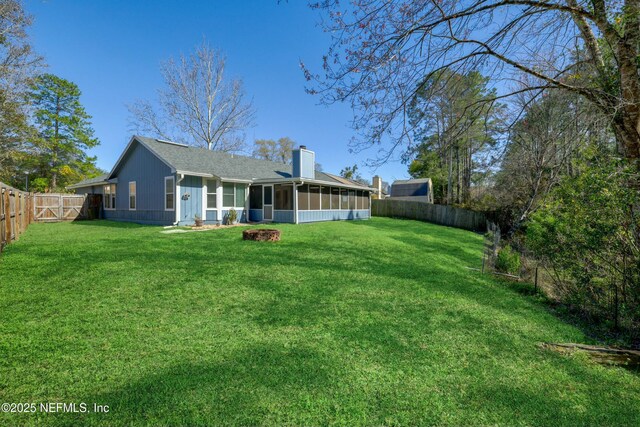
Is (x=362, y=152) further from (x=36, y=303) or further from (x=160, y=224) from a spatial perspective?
(x=160, y=224)

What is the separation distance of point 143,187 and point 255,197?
5482 mm

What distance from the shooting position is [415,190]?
30.1m

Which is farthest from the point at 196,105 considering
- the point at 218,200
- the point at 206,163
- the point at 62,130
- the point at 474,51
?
the point at 474,51

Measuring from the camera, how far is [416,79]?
461 centimetres

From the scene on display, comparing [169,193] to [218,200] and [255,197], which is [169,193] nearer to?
[218,200]

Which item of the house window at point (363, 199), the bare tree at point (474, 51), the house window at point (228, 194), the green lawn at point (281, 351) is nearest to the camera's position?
the green lawn at point (281, 351)

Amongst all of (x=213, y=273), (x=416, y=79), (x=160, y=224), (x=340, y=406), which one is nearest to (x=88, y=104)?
(x=160, y=224)

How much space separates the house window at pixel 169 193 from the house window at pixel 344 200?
9.98 metres

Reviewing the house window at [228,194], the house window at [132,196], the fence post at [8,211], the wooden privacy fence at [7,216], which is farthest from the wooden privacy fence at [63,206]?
the fence post at [8,211]

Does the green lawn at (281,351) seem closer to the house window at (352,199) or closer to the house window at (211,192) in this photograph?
the house window at (211,192)

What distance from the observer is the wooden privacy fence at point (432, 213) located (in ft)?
61.4

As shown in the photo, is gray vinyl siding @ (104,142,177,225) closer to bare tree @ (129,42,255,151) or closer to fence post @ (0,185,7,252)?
fence post @ (0,185,7,252)

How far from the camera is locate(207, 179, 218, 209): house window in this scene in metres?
13.3

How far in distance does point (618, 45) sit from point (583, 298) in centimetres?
371
